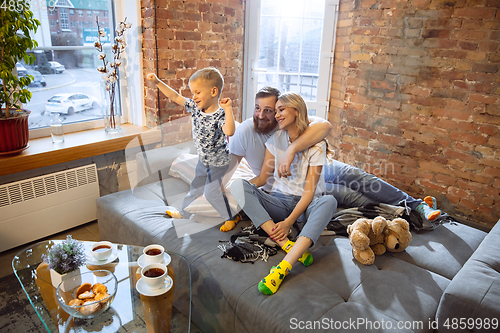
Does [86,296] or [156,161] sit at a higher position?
[156,161]

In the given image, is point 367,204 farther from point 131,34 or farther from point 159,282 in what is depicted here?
point 131,34

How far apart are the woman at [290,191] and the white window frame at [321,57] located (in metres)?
1.52

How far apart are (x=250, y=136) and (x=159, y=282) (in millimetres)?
1035

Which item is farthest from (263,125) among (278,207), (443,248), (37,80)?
(37,80)

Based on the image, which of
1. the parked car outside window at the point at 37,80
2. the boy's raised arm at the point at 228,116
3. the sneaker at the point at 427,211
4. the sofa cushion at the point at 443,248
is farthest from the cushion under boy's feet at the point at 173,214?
the sneaker at the point at 427,211

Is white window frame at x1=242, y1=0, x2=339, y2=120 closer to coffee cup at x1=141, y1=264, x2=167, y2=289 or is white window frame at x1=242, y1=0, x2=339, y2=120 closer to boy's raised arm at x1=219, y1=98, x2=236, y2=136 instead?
boy's raised arm at x1=219, y1=98, x2=236, y2=136

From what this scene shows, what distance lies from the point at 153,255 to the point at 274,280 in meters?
0.53

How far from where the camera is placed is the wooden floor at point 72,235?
208cm

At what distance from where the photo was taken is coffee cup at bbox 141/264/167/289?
1278 millimetres

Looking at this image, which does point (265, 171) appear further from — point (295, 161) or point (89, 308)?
point (89, 308)

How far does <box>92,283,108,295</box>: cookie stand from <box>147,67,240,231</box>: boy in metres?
0.72

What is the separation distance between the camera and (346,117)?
3158 millimetres

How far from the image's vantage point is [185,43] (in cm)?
277

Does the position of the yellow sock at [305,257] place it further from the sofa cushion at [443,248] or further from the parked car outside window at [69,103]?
the parked car outside window at [69,103]
